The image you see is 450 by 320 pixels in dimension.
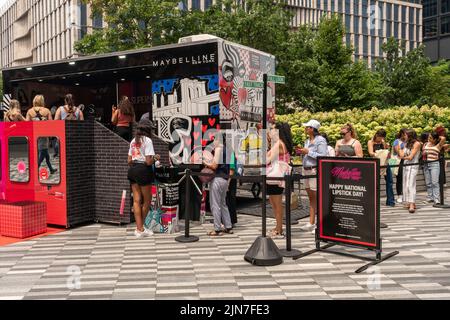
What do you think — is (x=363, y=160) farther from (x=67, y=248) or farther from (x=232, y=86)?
(x=67, y=248)

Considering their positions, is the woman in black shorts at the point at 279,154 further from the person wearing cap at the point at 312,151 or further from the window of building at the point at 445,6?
the window of building at the point at 445,6

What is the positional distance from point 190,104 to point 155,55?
1.45 metres

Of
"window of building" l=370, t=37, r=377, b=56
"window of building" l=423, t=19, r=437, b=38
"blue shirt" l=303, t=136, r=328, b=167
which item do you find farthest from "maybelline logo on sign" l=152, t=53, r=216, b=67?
"window of building" l=370, t=37, r=377, b=56

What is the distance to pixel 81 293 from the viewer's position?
528 centimetres

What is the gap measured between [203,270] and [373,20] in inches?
3737

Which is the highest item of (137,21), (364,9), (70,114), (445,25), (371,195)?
(364,9)

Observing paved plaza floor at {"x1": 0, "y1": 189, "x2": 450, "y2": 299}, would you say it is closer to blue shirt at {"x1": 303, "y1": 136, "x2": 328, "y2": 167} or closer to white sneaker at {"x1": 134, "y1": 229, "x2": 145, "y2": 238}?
white sneaker at {"x1": 134, "y1": 229, "x2": 145, "y2": 238}

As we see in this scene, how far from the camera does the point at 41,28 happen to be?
75.3 metres

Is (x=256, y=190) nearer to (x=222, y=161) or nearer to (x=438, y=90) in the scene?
(x=222, y=161)

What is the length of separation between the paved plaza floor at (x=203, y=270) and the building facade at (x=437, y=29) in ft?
244

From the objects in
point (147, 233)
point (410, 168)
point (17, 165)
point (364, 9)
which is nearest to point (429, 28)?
point (364, 9)

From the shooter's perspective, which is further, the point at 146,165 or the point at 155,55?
the point at 155,55

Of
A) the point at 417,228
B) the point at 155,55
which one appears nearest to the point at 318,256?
the point at 417,228

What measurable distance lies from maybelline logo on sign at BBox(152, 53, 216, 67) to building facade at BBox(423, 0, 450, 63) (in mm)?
72479
